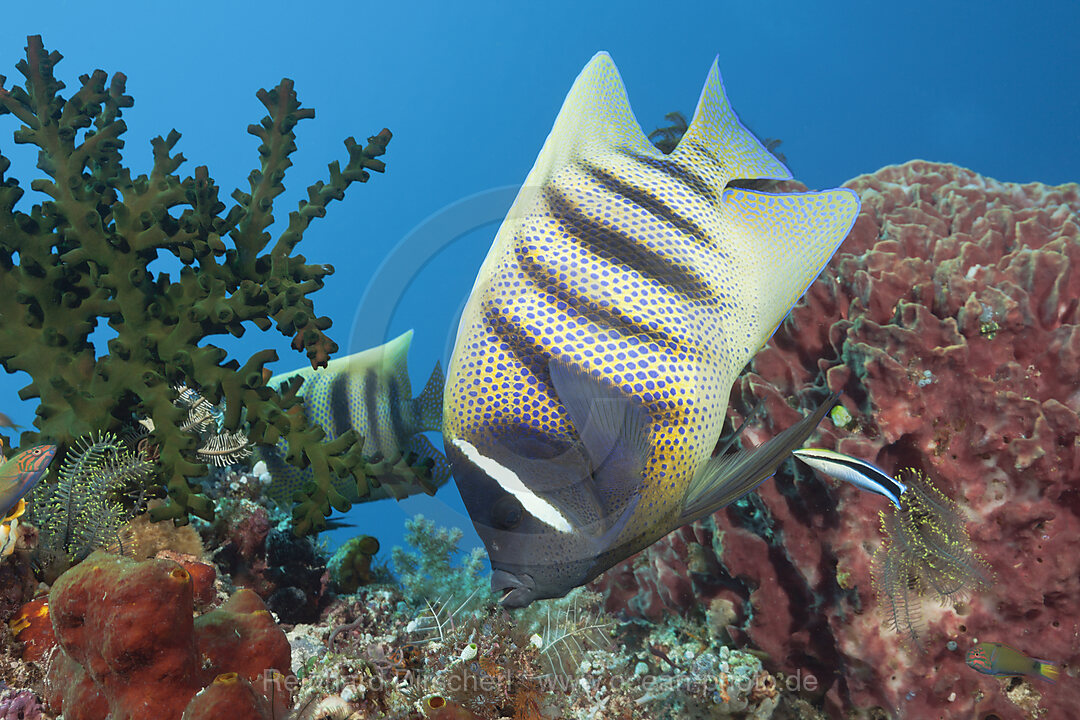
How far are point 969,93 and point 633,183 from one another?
221ft

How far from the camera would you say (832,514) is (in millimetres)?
2613

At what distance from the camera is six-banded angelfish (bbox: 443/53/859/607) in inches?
47.3

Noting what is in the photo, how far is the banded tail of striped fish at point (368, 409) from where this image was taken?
3486 millimetres

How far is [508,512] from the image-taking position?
1174 millimetres

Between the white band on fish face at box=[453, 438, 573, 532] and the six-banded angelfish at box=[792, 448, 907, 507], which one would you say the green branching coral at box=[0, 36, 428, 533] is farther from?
the six-banded angelfish at box=[792, 448, 907, 507]

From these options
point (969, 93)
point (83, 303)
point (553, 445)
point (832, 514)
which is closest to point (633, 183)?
point (553, 445)

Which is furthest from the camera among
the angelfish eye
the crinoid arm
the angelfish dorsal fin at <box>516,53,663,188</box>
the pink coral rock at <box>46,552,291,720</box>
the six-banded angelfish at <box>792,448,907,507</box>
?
the crinoid arm

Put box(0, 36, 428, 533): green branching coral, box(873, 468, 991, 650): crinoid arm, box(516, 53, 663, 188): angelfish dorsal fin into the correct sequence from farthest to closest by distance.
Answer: box(873, 468, 991, 650): crinoid arm → box(0, 36, 428, 533): green branching coral → box(516, 53, 663, 188): angelfish dorsal fin

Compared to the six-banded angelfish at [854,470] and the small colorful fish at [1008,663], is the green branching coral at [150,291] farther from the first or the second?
the small colorful fish at [1008,663]

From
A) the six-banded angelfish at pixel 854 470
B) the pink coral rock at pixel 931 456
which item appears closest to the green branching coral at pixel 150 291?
the six-banded angelfish at pixel 854 470

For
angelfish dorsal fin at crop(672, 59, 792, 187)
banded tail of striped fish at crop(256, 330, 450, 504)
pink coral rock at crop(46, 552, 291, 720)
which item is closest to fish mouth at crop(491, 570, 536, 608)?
pink coral rock at crop(46, 552, 291, 720)

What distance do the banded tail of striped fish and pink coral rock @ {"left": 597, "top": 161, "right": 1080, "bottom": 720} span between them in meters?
1.87

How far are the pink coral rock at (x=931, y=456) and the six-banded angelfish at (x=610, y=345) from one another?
1.40m

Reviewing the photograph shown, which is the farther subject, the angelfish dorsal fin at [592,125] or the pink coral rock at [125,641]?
the angelfish dorsal fin at [592,125]
